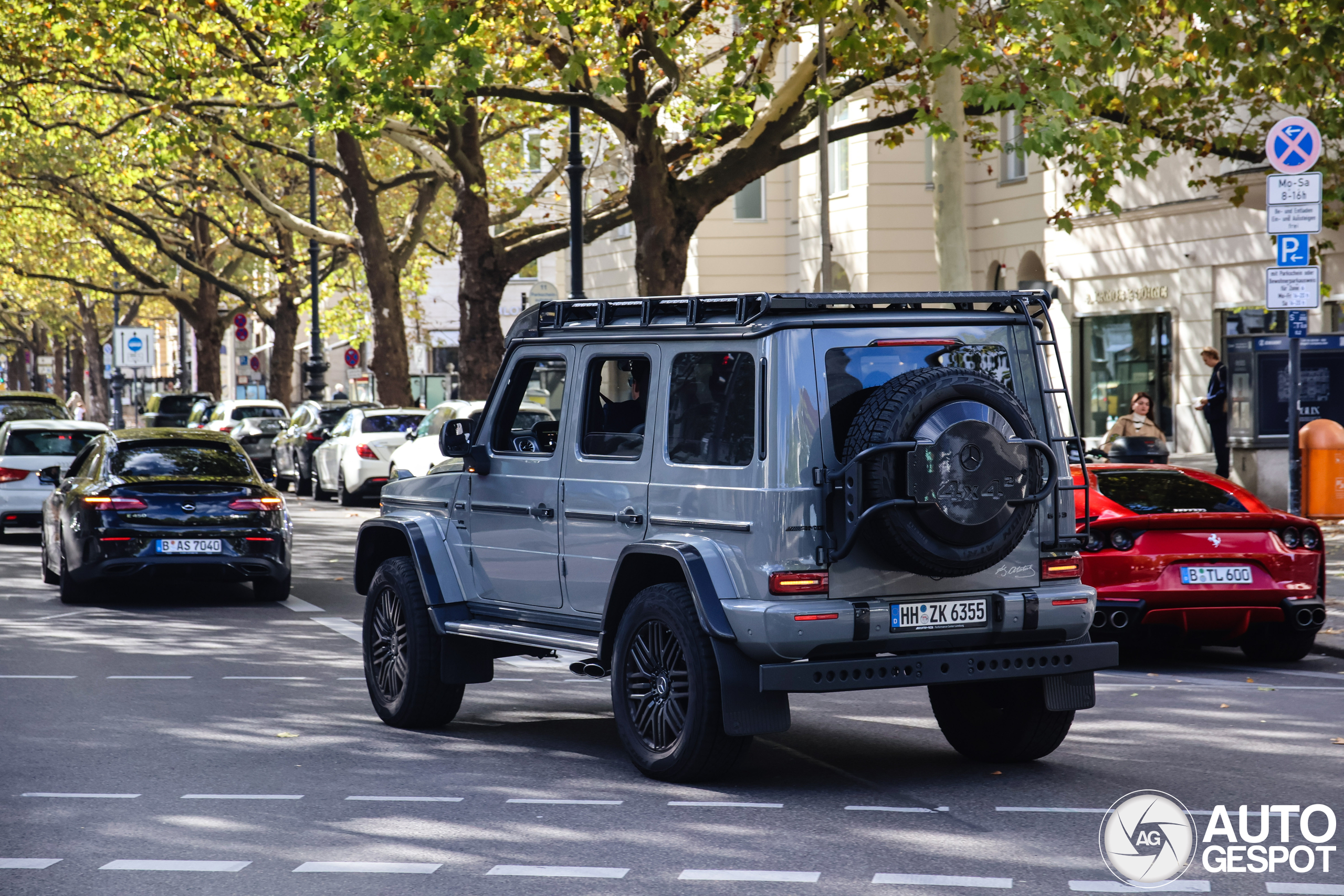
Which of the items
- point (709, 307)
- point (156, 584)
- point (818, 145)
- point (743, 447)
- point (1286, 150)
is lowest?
point (156, 584)

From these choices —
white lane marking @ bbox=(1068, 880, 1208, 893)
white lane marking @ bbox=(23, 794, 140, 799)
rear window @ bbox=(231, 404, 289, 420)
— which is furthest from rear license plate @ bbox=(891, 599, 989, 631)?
rear window @ bbox=(231, 404, 289, 420)

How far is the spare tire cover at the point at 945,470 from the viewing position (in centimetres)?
704

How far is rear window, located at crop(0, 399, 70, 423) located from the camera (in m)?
28.0

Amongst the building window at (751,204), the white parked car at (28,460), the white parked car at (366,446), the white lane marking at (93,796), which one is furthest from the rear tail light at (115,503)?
the building window at (751,204)

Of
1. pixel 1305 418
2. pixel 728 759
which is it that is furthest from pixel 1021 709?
pixel 1305 418

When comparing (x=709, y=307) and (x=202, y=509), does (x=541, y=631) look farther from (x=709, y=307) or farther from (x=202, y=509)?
(x=202, y=509)

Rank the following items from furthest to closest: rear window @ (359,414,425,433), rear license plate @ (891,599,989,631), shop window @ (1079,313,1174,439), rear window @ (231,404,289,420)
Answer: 1. rear window @ (231,404,289,420)
2. shop window @ (1079,313,1174,439)
3. rear window @ (359,414,425,433)
4. rear license plate @ (891,599,989,631)

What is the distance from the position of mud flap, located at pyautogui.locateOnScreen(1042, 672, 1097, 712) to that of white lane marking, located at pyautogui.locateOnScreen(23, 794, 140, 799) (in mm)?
3710

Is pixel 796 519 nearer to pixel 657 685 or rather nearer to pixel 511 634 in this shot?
pixel 657 685

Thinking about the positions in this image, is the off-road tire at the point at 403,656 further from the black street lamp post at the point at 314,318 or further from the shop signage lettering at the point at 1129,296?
the black street lamp post at the point at 314,318

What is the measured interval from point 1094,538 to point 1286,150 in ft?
14.4

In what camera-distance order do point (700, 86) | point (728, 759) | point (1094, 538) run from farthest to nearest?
point (700, 86) < point (1094, 538) < point (728, 759)

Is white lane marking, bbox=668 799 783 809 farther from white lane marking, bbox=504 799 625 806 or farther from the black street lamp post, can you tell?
the black street lamp post

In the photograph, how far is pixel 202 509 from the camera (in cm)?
1505
